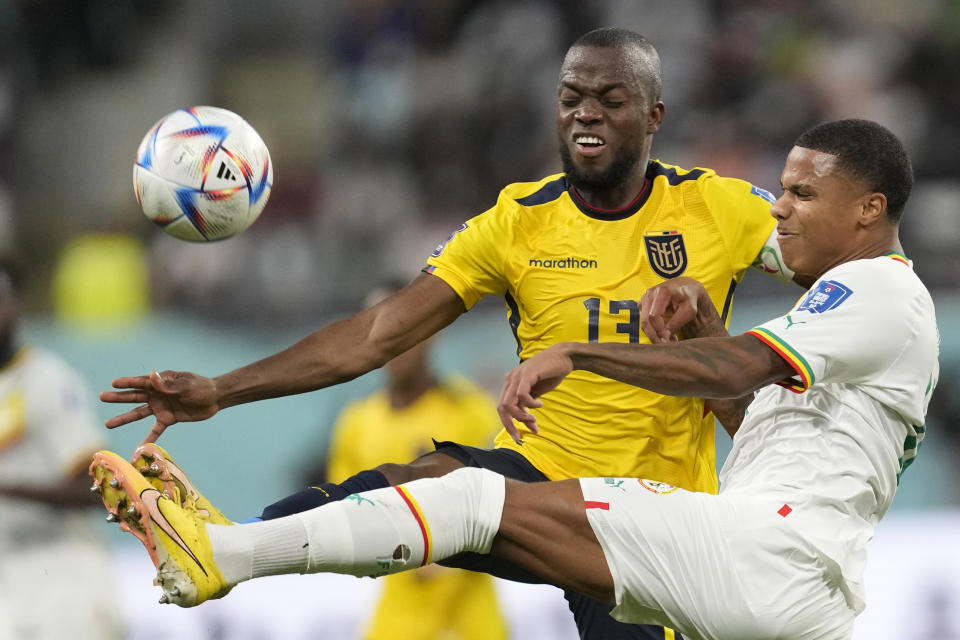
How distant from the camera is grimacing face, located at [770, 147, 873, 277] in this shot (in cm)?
395

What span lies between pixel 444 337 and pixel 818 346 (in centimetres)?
454

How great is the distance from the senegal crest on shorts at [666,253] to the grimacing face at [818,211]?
560mm

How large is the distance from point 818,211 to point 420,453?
3261 millimetres

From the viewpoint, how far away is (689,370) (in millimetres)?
3658

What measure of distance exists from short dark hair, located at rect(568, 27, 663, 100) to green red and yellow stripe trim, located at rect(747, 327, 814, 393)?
1.27 metres

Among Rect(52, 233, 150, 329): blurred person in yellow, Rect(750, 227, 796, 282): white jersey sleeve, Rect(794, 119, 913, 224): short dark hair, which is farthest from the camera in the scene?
Rect(52, 233, 150, 329): blurred person in yellow

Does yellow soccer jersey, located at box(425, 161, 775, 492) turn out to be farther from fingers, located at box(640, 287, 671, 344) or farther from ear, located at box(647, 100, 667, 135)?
fingers, located at box(640, 287, 671, 344)

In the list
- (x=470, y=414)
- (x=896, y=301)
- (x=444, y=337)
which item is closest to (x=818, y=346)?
(x=896, y=301)

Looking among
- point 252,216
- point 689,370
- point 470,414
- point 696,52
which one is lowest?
point 470,414

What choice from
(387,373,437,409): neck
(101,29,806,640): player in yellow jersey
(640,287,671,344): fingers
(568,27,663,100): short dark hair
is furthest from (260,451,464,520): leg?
(387,373,437,409): neck

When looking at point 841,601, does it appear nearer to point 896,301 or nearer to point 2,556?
point 896,301

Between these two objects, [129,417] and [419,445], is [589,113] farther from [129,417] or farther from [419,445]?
[419,445]

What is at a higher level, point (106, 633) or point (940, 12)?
point (940, 12)

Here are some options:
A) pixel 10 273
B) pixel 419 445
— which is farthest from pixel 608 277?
pixel 10 273
